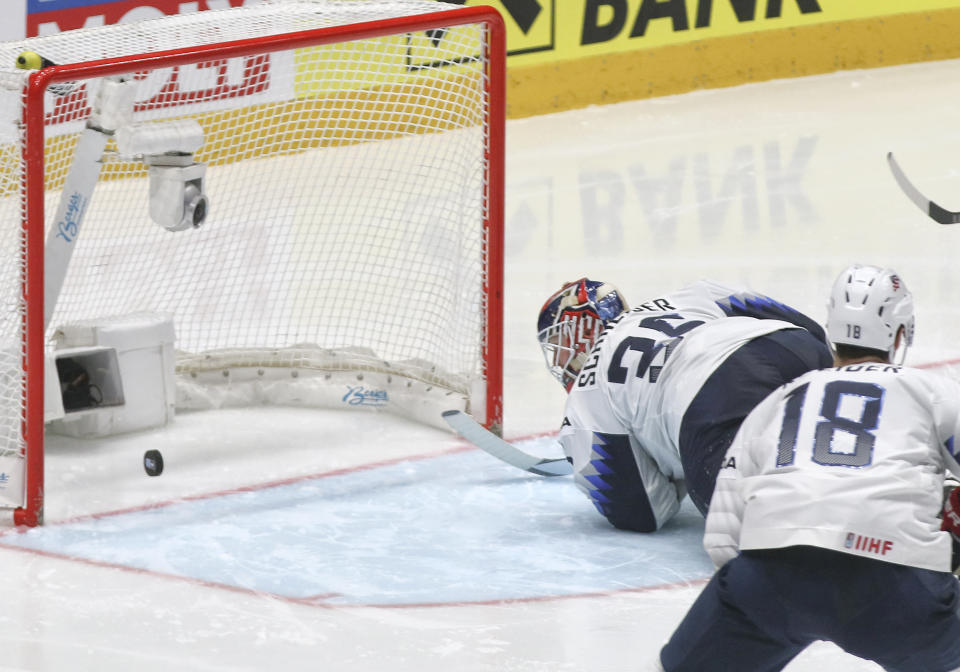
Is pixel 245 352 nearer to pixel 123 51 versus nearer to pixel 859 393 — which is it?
pixel 123 51

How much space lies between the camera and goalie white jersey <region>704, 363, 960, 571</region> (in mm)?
2793

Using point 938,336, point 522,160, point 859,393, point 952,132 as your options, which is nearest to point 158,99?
point 938,336

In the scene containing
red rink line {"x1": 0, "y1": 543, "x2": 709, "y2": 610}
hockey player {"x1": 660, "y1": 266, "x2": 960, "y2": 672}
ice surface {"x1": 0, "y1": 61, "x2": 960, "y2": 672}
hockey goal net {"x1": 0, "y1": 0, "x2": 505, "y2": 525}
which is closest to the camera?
hockey player {"x1": 660, "y1": 266, "x2": 960, "y2": 672}

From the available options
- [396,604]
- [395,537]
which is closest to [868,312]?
[396,604]

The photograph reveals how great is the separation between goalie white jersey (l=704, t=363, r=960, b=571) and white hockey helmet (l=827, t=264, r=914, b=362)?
237 millimetres

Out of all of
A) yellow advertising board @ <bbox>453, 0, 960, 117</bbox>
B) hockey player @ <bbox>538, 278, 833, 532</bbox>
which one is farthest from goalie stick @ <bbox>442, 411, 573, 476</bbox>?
yellow advertising board @ <bbox>453, 0, 960, 117</bbox>

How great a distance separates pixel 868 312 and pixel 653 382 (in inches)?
39.6

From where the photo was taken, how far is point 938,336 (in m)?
6.54

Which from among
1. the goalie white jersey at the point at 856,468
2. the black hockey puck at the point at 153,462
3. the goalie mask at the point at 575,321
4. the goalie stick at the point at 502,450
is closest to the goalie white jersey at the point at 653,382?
the goalie mask at the point at 575,321

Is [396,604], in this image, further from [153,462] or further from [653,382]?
[153,462]

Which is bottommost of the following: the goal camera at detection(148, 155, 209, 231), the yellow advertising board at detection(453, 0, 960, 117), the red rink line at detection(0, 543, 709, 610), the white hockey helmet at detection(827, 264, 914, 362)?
the red rink line at detection(0, 543, 709, 610)

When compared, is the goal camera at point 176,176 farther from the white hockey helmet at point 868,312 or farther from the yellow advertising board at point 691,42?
the yellow advertising board at point 691,42

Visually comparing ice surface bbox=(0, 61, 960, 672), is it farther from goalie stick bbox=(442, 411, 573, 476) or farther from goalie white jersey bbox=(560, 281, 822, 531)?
goalie white jersey bbox=(560, 281, 822, 531)

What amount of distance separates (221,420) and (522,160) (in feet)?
14.9
